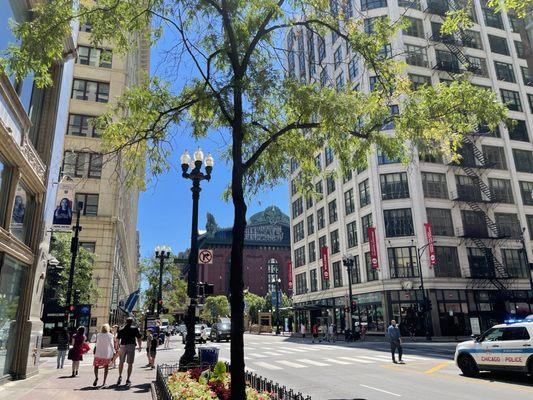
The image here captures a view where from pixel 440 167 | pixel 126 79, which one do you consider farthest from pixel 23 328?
pixel 440 167

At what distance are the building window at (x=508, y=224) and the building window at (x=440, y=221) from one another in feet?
22.3

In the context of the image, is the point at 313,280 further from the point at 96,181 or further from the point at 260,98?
the point at 260,98

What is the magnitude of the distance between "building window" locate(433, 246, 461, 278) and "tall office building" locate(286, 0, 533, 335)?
11 cm

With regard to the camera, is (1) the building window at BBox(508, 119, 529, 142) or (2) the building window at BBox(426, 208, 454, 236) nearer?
(2) the building window at BBox(426, 208, 454, 236)

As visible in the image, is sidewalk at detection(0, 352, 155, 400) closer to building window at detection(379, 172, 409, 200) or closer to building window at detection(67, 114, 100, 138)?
building window at detection(67, 114, 100, 138)

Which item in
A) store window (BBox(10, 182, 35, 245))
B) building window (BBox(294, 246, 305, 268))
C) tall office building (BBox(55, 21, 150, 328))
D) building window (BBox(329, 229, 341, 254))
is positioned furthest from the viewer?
building window (BBox(294, 246, 305, 268))

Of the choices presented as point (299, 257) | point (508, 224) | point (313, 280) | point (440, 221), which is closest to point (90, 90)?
point (440, 221)

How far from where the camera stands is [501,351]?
13562 millimetres

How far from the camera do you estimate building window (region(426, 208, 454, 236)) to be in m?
44.8

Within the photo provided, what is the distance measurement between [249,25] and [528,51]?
7.41 m

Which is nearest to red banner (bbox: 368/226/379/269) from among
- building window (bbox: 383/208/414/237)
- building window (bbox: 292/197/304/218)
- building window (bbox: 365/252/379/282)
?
building window (bbox: 365/252/379/282)

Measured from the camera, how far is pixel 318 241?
60.7m

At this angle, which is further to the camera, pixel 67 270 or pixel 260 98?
pixel 67 270

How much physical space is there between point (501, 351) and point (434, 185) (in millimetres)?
35022
